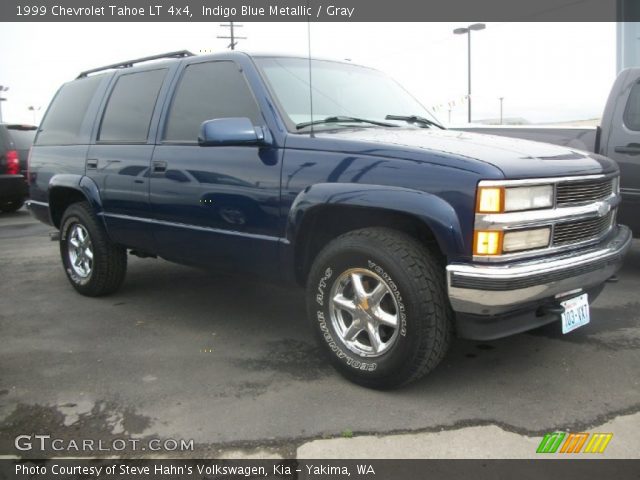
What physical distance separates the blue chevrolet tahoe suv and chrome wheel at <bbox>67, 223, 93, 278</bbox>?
1.54 ft

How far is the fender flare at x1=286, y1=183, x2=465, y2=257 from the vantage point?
108 inches

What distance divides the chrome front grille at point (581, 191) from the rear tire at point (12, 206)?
1081cm

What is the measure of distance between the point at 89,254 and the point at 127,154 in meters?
1.14

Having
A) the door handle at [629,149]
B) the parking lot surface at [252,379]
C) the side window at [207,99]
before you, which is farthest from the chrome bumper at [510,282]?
the door handle at [629,149]

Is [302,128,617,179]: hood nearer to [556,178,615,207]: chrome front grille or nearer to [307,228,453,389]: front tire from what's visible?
[556,178,615,207]: chrome front grille

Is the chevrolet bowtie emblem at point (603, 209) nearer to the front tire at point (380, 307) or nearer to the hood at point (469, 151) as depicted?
the hood at point (469, 151)

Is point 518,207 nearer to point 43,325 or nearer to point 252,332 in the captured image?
point 252,332

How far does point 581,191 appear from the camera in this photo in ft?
10.2

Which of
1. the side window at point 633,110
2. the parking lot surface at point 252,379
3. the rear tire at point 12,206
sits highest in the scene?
the side window at point 633,110

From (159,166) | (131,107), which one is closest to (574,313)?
(159,166)

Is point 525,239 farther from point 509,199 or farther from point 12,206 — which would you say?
point 12,206

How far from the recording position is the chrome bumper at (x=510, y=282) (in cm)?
267

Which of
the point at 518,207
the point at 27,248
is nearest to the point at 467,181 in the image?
the point at 518,207

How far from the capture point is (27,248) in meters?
7.76
